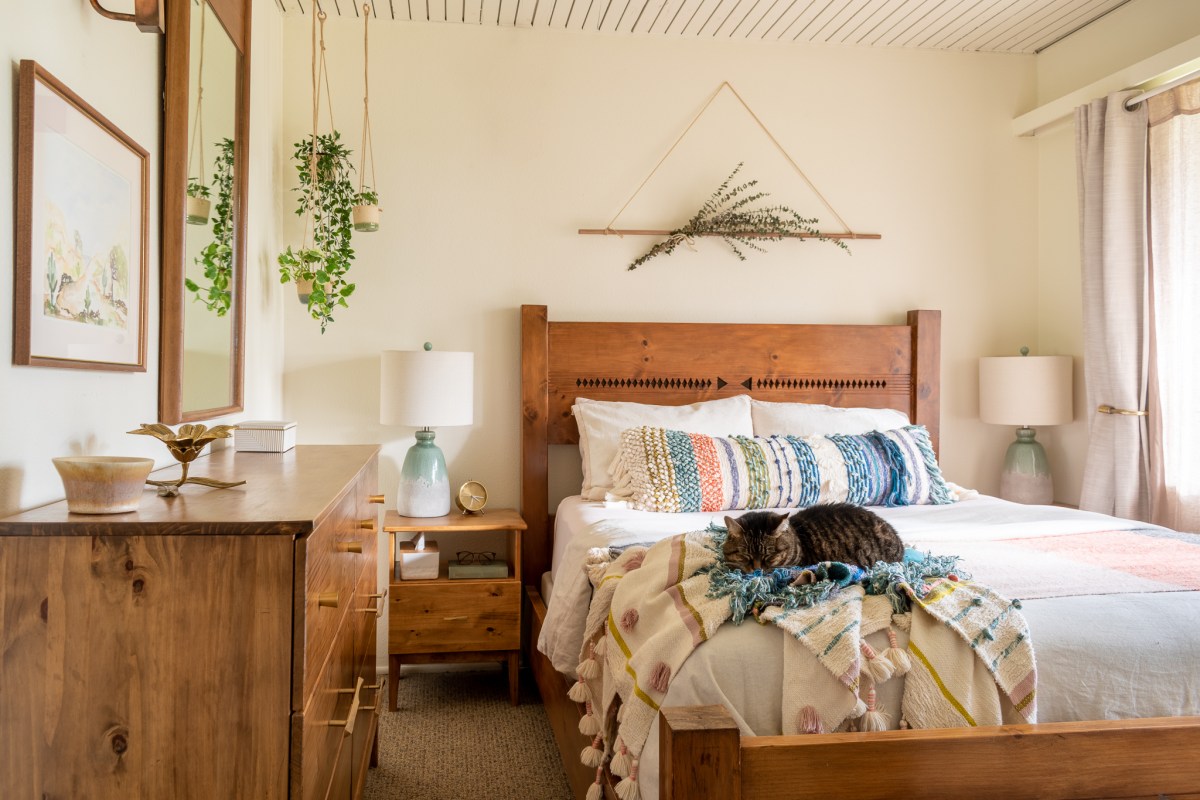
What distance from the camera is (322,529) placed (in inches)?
54.7

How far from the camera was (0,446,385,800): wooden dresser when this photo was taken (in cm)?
114

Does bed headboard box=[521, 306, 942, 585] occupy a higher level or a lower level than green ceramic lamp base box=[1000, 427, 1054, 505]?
higher

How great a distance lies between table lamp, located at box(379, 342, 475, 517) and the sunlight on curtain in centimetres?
244

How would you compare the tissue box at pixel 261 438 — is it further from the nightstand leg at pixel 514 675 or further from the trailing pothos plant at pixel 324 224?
the nightstand leg at pixel 514 675

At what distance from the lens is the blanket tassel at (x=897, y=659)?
1450 mm

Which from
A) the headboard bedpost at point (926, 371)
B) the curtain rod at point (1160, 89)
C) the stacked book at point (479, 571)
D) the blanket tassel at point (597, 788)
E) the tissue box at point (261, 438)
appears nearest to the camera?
the blanket tassel at point (597, 788)

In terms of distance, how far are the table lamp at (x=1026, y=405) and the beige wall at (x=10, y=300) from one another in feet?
9.98

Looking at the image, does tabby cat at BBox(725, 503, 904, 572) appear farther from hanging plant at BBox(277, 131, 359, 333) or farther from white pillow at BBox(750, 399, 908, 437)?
hanging plant at BBox(277, 131, 359, 333)

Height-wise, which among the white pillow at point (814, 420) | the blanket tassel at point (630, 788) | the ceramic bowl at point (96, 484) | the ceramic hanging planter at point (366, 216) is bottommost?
the blanket tassel at point (630, 788)

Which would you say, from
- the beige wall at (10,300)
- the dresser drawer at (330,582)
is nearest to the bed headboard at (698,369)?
the dresser drawer at (330,582)

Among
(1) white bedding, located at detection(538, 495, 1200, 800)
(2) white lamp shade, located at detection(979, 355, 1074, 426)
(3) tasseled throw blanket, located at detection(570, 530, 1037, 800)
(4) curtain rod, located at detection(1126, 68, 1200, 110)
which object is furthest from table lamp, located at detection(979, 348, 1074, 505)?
(3) tasseled throw blanket, located at detection(570, 530, 1037, 800)

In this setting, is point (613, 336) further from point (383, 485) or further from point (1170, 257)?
point (1170, 257)

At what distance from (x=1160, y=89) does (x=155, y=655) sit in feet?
11.4

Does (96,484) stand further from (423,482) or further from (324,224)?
(324,224)
